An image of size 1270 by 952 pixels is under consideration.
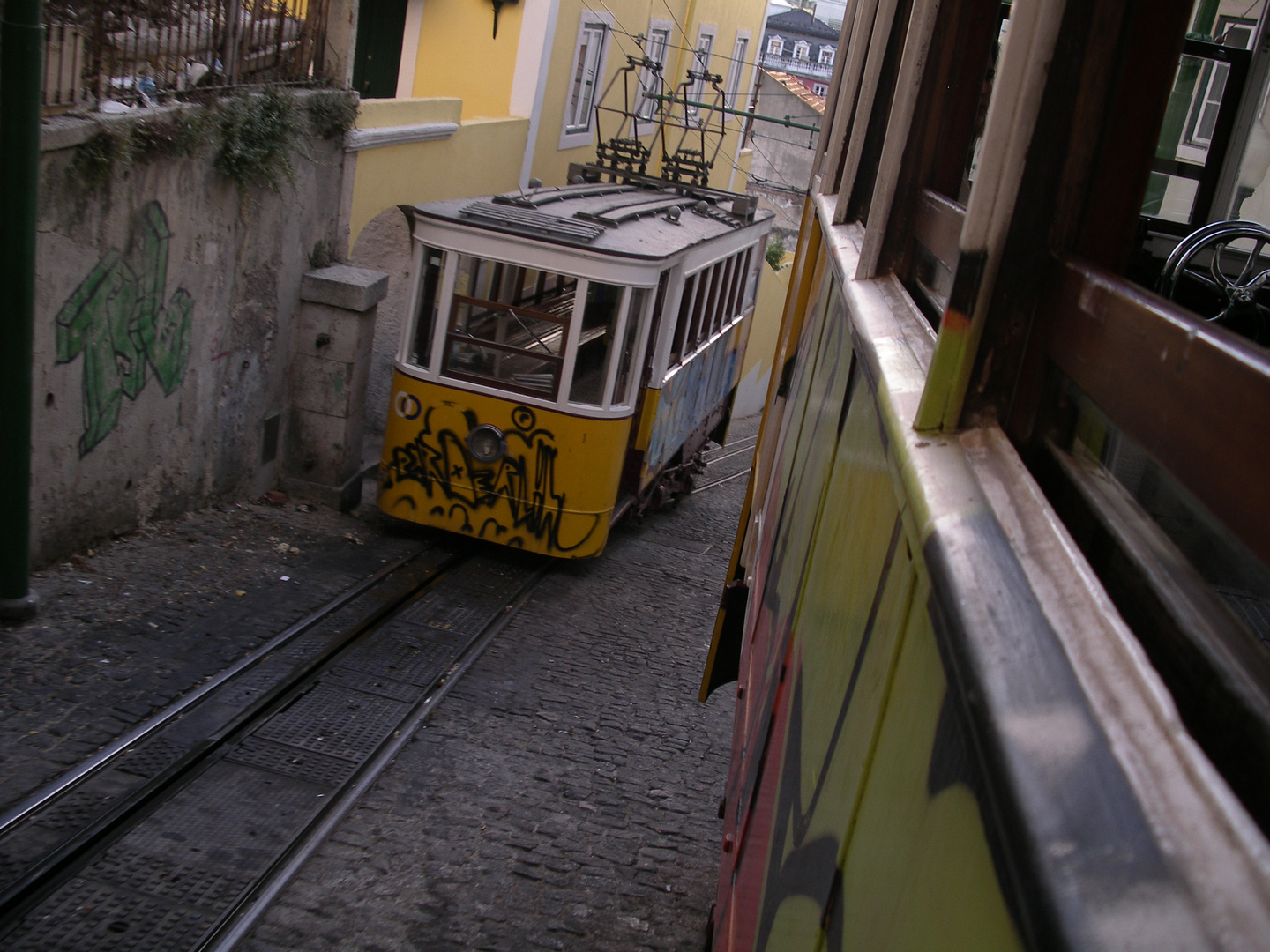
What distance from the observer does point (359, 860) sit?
4992 millimetres

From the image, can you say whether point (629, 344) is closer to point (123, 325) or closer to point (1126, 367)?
point (123, 325)

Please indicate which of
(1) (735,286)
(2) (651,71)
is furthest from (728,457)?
(2) (651,71)

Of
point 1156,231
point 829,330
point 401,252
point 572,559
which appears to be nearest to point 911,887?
point 829,330

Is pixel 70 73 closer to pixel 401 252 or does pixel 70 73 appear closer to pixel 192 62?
pixel 192 62

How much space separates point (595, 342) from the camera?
888cm

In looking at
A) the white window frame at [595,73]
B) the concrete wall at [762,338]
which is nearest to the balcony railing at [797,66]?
the concrete wall at [762,338]

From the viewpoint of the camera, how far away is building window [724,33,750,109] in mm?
27312

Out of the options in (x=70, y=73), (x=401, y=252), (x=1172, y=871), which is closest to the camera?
(x=1172, y=871)

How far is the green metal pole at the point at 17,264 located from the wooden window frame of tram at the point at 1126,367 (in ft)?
17.8

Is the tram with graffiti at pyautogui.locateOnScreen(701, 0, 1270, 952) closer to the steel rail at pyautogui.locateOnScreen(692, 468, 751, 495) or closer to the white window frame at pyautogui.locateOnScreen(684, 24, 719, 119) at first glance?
the steel rail at pyautogui.locateOnScreen(692, 468, 751, 495)

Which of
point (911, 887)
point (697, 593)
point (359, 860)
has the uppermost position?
point (911, 887)

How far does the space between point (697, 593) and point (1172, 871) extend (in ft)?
32.2

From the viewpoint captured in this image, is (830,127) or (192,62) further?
(192,62)

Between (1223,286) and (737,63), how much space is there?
88.0ft
